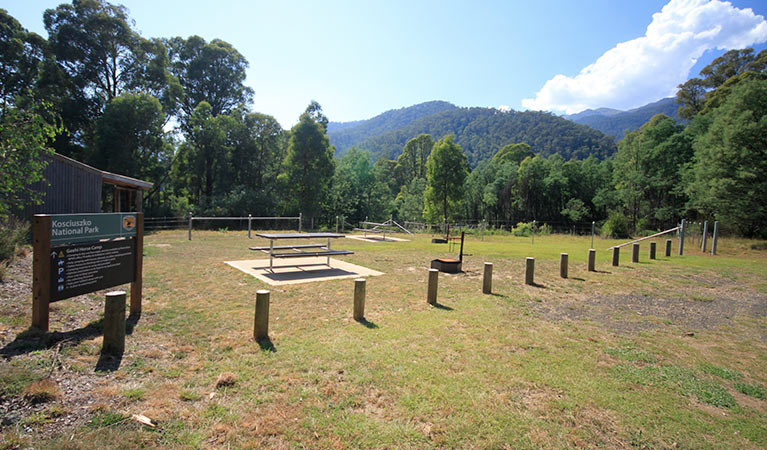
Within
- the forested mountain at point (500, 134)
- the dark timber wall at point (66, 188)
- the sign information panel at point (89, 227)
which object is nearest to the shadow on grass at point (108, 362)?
the sign information panel at point (89, 227)

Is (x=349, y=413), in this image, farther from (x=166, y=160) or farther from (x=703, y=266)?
(x=166, y=160)

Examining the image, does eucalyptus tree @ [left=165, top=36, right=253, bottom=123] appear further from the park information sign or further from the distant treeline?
the park information sign

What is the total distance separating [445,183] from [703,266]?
76.2 ft

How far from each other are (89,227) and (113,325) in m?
1.42

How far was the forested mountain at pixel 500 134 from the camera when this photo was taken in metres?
78.1

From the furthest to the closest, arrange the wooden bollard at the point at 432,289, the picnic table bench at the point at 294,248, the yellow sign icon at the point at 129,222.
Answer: the picnic table bench at the point at 294,248
the wooden bollard at the point at 432,289
the yellow sign icon at the point at 129,222

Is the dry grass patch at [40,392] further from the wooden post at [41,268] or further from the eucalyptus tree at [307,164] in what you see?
the eucalyptus tree at [307,164]

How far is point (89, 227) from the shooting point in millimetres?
4258

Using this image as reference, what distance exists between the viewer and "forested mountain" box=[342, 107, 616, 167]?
256 feet

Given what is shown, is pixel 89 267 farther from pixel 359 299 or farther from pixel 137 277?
pixel 359 299

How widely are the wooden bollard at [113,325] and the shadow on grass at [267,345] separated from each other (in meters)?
1.40

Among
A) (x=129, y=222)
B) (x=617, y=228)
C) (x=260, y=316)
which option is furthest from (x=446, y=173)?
(x=260, y=316)

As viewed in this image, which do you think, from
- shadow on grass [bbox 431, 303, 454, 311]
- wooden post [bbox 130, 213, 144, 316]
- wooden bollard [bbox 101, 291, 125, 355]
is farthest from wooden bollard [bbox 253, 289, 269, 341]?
shadow on grass [bbox 431, 303, 454, 311]

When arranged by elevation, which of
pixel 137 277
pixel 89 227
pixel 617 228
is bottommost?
pixel 137 277
